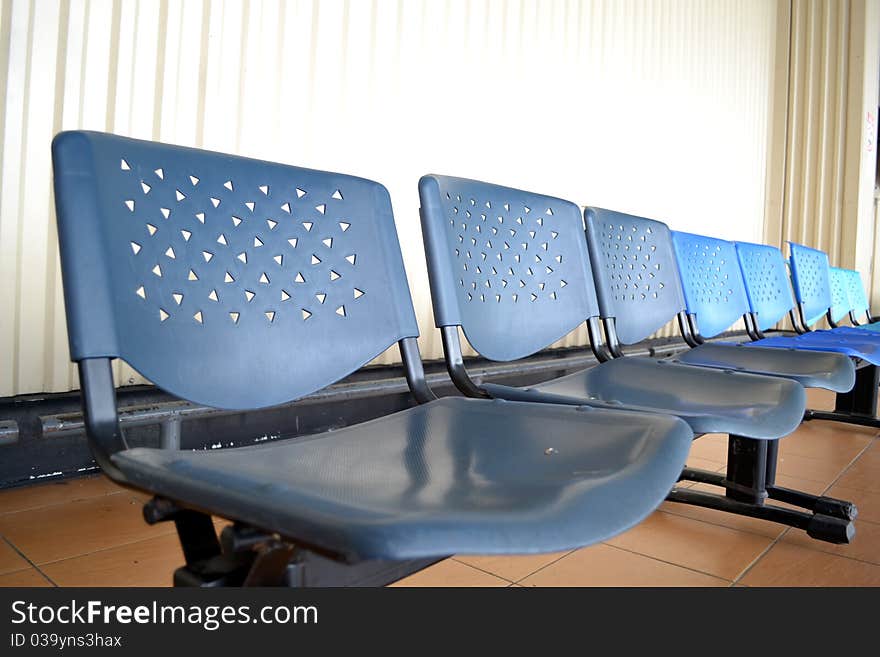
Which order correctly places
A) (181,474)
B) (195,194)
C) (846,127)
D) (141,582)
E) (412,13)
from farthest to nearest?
1. (846,127)
2. (412,13)
3. (141,582)
4. (195,194)
5. (181,474)

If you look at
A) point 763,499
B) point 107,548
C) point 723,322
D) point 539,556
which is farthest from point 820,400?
point 107,548

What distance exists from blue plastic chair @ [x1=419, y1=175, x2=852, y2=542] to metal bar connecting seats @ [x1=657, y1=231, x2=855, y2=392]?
0.78 ft

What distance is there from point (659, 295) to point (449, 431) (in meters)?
1.28

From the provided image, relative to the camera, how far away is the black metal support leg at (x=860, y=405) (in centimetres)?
310

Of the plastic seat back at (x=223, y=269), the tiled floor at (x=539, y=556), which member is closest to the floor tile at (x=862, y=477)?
the tiled floor at (x=539, y=556)

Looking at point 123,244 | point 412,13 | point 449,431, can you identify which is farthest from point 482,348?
point 412,13

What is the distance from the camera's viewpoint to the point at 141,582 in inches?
50.9

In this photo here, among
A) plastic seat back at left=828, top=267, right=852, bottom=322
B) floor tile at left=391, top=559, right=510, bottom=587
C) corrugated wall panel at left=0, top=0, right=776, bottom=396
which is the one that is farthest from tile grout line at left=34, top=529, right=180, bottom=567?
plastic seat back at left=828, top=267, right=852, bottom=322

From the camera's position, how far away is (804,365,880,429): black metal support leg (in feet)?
10.2

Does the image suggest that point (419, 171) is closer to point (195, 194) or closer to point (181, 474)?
point (195, 194)

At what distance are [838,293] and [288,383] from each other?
415 cm

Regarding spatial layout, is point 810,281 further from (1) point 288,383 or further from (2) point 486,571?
(1) point 288,383

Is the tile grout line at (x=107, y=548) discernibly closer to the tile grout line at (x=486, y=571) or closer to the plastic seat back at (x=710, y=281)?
the tile grout line at (x=486, y=571)

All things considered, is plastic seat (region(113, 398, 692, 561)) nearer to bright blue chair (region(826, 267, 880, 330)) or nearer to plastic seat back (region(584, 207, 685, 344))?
plastic seat back (region(584, 207, 685, 344))
